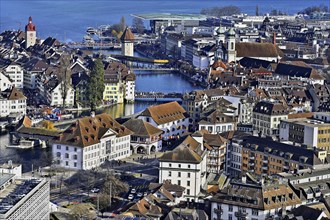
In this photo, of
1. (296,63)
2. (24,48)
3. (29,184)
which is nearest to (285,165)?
(29,184)

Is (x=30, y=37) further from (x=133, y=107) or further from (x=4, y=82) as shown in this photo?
(x=133, y=107)

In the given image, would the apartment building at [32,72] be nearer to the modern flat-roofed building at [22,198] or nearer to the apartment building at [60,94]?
the apartment building at [60,94]

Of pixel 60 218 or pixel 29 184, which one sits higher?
pixel 29 184

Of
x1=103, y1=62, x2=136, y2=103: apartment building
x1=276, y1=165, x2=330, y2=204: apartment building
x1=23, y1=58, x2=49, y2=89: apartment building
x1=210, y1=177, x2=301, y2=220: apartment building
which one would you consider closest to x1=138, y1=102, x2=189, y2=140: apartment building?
x1=103, y1=62, x2=136, y2=103: apartment building

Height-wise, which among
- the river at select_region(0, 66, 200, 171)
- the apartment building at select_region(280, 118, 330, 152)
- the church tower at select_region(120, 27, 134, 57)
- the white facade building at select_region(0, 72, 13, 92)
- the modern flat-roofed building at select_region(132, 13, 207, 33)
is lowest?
the river at select_region(0, 66, 200, 171)

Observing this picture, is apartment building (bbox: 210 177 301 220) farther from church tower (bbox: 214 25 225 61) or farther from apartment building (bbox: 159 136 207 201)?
church tower (bbox: 214 25 225 61)

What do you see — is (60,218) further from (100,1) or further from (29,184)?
(100,1)
